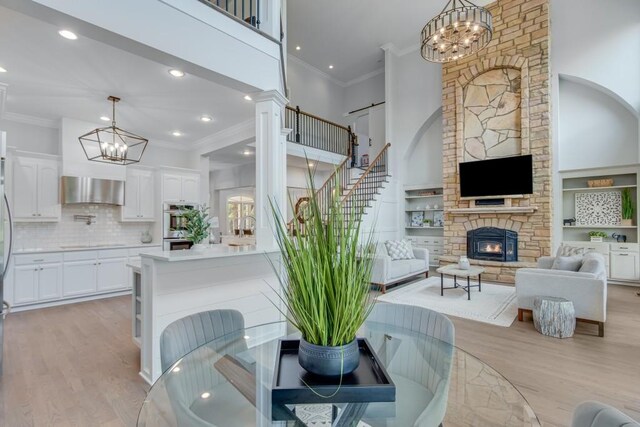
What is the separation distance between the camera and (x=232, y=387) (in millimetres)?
1426

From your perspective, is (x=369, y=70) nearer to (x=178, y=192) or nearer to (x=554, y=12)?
(x=554, y=12)

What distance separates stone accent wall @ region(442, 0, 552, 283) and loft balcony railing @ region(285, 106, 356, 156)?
9.79ft

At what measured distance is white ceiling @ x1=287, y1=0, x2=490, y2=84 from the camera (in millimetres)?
6691

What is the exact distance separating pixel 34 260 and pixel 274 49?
179 inches

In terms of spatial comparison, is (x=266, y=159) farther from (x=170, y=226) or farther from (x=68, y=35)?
(x=170, y=226)

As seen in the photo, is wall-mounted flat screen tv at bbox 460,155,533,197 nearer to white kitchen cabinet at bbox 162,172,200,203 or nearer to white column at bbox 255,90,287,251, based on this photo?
white column at bbox 255,90,287,251

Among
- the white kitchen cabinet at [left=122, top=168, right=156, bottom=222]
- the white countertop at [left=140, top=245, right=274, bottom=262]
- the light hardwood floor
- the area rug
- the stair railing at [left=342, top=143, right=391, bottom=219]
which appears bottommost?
the light hardwood floor

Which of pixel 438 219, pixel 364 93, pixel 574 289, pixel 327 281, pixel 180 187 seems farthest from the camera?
pixel 364 93

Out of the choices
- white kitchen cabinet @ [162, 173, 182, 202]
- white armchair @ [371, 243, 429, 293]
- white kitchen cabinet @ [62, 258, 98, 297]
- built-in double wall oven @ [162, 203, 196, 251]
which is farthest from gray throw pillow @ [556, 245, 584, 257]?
white kitchen cabinet @ [62, 258, 98, 297]

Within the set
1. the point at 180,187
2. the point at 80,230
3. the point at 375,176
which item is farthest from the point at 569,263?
the point at 80,230

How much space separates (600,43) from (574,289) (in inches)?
209

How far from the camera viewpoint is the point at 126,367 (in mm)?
2713

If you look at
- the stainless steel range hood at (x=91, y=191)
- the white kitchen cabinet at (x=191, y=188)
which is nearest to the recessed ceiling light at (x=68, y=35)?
the stainless steel range hood at (x=91, y=191)

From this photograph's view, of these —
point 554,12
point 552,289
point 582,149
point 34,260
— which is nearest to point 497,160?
point 582,149
